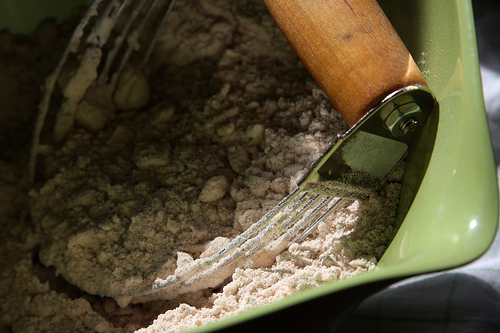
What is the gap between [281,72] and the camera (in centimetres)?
75

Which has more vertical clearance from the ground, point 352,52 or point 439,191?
point 352,52

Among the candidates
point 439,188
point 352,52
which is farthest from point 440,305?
point 352,52

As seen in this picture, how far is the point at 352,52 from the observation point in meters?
0.52

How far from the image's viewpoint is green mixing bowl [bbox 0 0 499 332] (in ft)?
1.34

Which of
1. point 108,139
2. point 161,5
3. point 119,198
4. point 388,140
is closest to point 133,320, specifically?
point 119,198

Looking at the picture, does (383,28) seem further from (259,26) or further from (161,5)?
(161,5)

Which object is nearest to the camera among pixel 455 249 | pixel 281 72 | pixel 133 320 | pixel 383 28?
pixel 455 249

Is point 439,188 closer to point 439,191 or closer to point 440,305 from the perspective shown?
point 439,191

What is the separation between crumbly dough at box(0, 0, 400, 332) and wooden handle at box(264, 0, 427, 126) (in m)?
0.12

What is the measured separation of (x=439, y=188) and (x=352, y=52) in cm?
17

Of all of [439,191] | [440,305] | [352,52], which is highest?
[352,52]

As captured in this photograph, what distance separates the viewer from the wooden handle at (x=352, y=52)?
507 mm

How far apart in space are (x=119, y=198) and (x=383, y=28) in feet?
1.34

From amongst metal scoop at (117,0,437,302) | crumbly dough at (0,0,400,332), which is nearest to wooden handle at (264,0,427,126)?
metal scoop at (117,0,437,302)
